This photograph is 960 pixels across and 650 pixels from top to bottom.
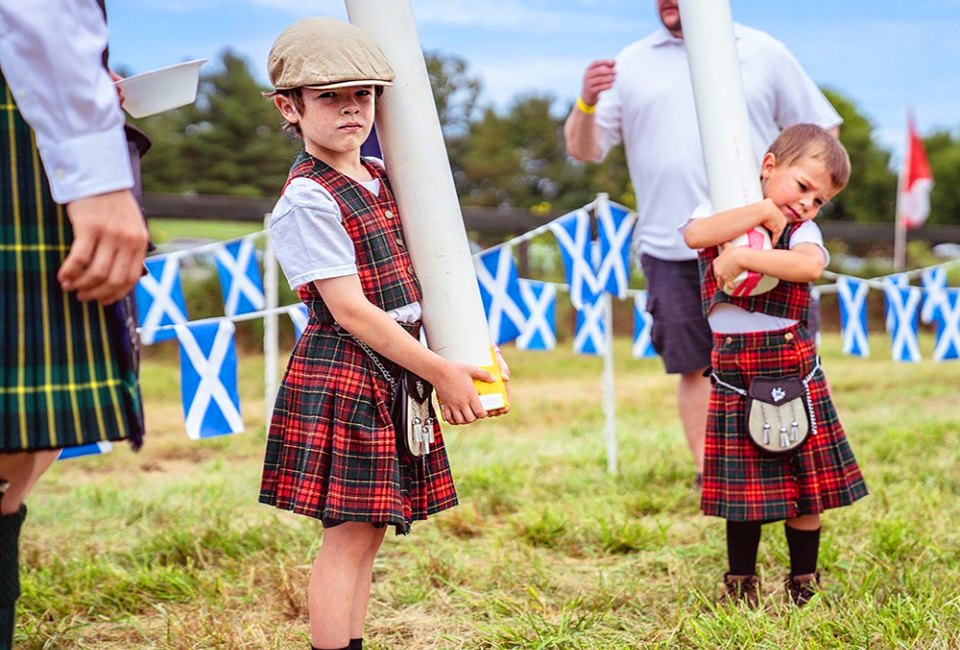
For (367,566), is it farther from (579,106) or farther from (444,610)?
(579,106)

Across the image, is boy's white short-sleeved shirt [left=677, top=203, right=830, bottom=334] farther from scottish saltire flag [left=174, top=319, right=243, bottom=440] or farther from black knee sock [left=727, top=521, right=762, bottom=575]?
scottish saltire flag [left=174, top=319, right=243, bottom=440]

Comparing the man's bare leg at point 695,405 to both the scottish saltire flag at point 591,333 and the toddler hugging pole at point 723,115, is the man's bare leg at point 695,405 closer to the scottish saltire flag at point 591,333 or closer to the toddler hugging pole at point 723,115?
the toddler hugging pole at point 723,115

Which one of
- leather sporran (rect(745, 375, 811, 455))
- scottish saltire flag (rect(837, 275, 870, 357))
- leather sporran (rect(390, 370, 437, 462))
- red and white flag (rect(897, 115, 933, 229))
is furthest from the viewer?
red and white flag (rect(897, 115, 933, 229))

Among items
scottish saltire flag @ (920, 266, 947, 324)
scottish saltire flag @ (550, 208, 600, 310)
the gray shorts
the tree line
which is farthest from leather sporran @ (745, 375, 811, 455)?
the tree line

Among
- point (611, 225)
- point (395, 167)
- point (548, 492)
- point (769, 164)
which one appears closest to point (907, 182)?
point (611, 225)

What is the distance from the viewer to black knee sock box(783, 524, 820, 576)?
8.64 ft

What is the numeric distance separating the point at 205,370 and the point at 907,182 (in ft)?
37.9

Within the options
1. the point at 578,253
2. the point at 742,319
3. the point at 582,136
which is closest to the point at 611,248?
the point at 578,253

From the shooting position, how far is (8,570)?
168 cm

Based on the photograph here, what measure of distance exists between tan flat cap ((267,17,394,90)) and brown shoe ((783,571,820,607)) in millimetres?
1605

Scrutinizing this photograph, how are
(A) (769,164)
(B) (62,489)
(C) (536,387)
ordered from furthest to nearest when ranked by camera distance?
(C) (536,387) → (B) (62,489) → (A) (769,164)

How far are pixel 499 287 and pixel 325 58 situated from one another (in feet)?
8.89

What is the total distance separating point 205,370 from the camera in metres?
3.49

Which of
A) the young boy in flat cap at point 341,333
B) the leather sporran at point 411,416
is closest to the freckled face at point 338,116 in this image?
the young boy in flat cap at point 341,333
